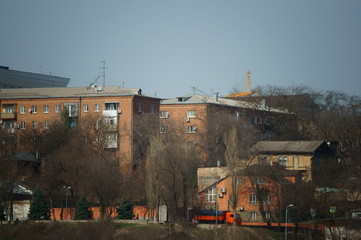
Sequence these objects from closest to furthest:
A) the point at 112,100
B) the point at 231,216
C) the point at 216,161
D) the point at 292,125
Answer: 1. the point at 231,216
2. the point at 216,161
3. the point at 112,100
4. the point at 292,125

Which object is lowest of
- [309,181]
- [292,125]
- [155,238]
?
[155,238]

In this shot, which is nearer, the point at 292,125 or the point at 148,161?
the point at 148,161

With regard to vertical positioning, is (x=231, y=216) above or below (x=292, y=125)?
below

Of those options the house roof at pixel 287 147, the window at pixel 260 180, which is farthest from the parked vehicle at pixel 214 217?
the house roof at pixel 287 147

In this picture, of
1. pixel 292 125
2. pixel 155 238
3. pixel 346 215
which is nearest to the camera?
pixel 155 238

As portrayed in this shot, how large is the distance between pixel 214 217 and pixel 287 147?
16.9 meters

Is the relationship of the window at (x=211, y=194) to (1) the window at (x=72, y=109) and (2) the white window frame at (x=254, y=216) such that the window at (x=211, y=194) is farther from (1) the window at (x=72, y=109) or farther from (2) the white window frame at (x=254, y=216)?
(1) the window at (x=72, y=109)

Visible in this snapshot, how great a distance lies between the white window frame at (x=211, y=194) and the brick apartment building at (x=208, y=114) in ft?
58.6

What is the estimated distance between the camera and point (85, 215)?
6625 centimetres

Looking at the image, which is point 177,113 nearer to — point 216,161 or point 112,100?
point 112,100

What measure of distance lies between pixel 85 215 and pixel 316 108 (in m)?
44.6

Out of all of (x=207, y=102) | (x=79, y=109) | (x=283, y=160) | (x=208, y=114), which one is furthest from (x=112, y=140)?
(x=283, y=160)

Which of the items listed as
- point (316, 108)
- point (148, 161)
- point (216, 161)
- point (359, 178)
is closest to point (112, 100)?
point (216, 161)

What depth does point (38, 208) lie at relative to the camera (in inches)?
2650
